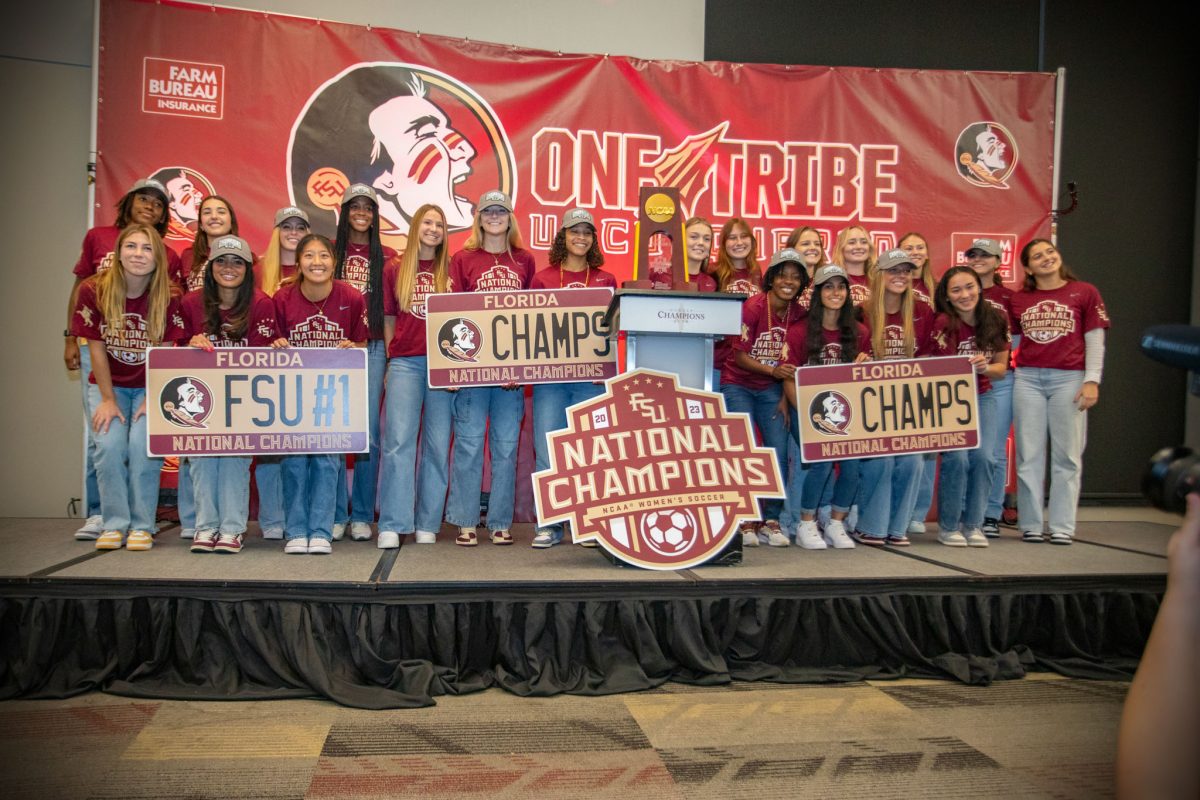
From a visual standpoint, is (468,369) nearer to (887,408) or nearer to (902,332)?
(887,408)

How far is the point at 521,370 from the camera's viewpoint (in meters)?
3.77

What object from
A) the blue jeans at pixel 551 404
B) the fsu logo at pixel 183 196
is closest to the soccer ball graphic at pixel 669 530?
the blue jeans at pixel 551 404

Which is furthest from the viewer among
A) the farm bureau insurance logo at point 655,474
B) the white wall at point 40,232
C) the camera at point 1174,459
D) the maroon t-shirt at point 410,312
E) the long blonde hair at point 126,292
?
the white wall at point 40,232

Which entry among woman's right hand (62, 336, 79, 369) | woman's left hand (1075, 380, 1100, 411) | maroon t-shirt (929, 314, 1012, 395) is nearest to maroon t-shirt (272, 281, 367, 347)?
woman's right hand (62, 336, 79, 369)

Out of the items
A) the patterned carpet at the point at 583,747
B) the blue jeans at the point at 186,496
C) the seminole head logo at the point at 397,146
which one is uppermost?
the seminole head logo at the point at 397,146

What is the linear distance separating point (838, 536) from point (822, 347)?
0.91 metres

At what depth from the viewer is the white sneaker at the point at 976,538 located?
406 centimetres

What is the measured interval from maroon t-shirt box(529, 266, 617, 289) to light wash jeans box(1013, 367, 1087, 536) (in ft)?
7.40

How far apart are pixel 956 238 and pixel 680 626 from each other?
146 inches

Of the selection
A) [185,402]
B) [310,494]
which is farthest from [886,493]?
[185,402]

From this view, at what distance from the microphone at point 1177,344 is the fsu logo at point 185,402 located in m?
3.29

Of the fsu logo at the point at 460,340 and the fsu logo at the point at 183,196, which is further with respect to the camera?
the fsu logo at the point at 183,196

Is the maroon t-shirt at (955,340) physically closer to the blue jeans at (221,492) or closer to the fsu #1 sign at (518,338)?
the fsu #1 sign at (518,338)

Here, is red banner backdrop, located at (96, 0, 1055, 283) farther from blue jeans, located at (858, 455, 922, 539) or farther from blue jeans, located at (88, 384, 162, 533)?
blue jeans, located at (858, 455, 922, 539)
